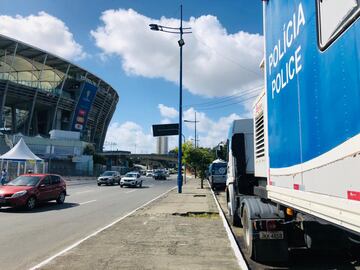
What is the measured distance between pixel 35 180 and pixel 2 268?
10473 mm

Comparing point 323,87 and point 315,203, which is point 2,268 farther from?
point 323,87

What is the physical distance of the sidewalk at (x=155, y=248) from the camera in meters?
6.55

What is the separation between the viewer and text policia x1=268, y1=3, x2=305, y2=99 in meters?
3.92

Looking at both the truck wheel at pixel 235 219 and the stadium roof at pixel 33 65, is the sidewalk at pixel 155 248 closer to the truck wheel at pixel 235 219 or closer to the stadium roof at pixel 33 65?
the truck wheel at pixel 235 219

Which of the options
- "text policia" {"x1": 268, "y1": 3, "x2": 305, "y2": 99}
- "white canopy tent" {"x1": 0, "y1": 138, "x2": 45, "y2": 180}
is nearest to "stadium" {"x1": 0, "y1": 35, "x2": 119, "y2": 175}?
"white canopy tent" {"x1": 0, "y1": 138, "x2": 45, "y2": 180}

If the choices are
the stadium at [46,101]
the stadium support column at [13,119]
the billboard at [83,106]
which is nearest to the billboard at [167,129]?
the stadium at [46,101]

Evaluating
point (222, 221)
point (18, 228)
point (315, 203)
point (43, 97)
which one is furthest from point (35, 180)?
point (43, 97)

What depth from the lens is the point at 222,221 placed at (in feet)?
39.6

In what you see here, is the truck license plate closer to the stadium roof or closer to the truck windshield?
the truck windshield

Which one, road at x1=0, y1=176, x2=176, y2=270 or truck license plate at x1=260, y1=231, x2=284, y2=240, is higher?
truck license plate at x1=260, y1=231, x2=284, y2=240

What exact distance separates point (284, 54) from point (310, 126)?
4.29 ft

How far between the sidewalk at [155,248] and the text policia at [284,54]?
3.33 m

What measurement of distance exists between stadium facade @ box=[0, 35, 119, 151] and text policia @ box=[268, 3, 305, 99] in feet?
247

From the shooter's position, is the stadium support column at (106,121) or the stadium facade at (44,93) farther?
the stadium support column at (106,121)
